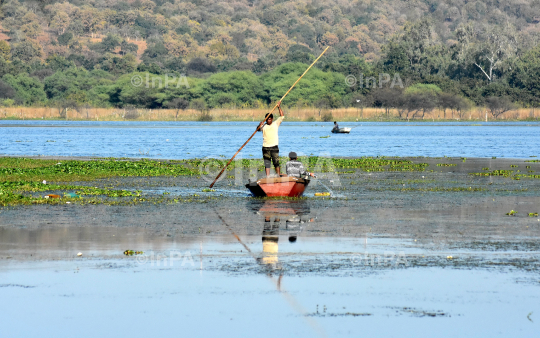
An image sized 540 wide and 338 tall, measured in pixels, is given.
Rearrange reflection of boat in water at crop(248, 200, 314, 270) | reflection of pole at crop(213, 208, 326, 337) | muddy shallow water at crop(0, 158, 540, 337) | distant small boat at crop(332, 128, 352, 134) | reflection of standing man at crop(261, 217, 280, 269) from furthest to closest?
distant small boat at crop(332, 128, 352, 134) < reflection of boat in water at crop(248, 200, 314, 270) < reflection of standing man at crop(261, 217, 280, 269) < muddy shallow water at crop(0, 158, 540, 337) < reflection of pole at crop(213, 208, 326, 337)

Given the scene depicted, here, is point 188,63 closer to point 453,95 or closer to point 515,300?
point 453,95

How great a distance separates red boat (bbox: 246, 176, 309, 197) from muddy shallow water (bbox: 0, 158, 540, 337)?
24.9 inches

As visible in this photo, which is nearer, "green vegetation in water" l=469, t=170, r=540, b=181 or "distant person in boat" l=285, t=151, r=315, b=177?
"distant person in boat" l=285, t=151, r=315, b=177

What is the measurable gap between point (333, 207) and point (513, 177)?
40.1 feet

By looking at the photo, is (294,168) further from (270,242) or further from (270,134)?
(270,242)

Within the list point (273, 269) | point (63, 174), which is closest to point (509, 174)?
point (63, 174)

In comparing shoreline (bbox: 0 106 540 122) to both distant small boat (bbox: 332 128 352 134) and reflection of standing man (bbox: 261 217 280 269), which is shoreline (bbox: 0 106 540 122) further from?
reflection of standing man (bbox: 261 217 280 269)

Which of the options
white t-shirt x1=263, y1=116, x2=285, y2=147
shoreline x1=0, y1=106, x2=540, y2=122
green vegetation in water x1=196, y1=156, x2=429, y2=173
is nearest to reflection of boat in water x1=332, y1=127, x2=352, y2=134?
green vegetation in water x1=196, y1=156, x2=429, y2=173

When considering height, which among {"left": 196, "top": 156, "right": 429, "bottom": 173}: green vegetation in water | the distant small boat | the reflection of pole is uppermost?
the reflection of pole

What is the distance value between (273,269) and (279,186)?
31.8ft

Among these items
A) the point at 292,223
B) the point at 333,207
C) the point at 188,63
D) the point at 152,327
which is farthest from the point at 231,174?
the point at 188,63

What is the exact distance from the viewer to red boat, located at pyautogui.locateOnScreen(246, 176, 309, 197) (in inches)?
850

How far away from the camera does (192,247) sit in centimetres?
1416

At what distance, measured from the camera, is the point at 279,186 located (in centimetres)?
2181
